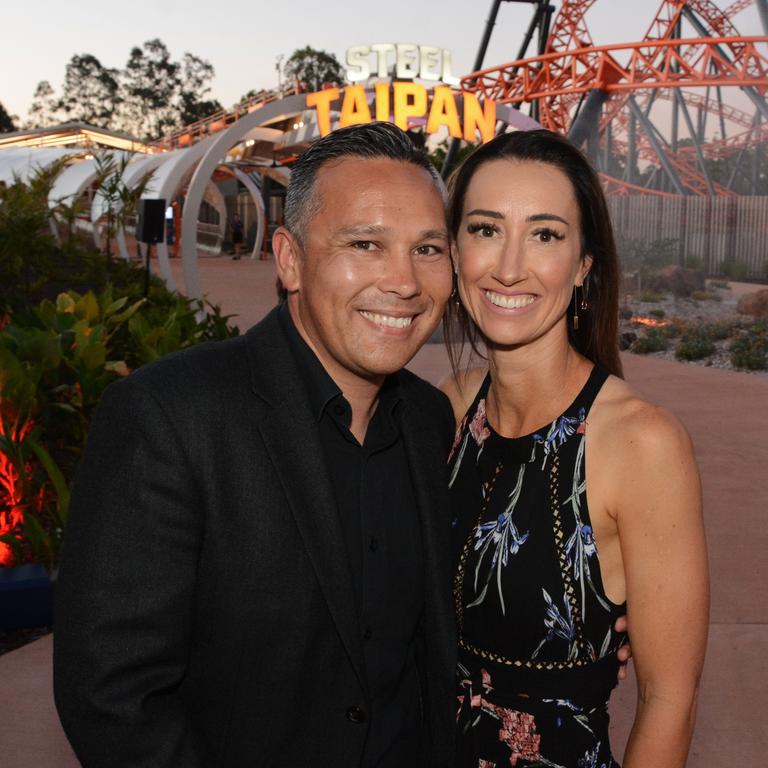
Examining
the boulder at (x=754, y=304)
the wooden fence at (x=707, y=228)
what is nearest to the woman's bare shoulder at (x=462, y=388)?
the boulder at (x=754, y=304)

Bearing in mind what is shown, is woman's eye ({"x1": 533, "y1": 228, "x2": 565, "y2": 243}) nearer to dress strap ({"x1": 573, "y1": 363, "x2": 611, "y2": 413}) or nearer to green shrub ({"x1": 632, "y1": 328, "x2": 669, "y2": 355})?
dress strap ({"x1": 573, "y1": 363, "x2": 611, "y2": 413})

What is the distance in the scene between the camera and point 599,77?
88.0ft

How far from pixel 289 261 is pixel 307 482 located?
64 centimetres

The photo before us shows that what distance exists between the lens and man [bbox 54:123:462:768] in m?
1.72

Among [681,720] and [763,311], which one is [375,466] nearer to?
[681,720]

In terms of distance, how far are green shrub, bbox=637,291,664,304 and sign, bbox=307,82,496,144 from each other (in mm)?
5810

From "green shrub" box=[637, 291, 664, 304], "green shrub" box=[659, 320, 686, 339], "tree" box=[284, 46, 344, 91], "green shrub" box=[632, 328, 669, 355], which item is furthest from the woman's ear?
"tree" box=[284, 46, 344, 91]

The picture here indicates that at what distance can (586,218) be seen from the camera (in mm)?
2580

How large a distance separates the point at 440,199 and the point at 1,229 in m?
11.9

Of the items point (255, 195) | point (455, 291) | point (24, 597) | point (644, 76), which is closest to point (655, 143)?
point (644, 76)

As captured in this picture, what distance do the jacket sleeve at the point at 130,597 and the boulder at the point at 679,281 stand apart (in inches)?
844

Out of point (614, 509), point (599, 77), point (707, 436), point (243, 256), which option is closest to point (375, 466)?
point (614, 509)

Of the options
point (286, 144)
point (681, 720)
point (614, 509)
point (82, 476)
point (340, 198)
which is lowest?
point (681, 720)

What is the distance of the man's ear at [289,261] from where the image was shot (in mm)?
2244
